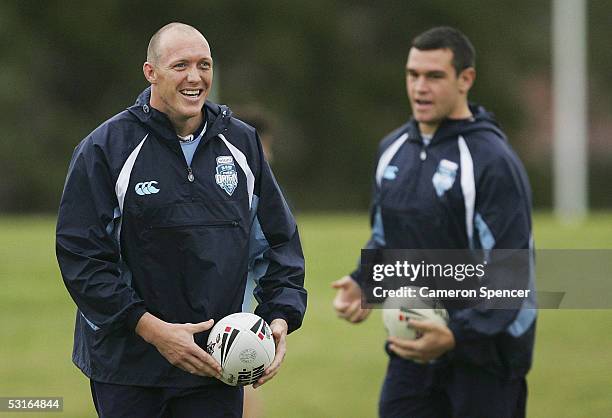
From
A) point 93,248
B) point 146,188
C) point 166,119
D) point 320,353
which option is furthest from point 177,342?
point 320,353

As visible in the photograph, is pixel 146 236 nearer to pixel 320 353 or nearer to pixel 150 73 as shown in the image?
pixel 150 73

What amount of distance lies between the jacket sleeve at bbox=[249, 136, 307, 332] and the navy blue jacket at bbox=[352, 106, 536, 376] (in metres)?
1.06

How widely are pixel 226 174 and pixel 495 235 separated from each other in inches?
61.5

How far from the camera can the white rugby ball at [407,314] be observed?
6.13m

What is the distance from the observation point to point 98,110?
128 ft

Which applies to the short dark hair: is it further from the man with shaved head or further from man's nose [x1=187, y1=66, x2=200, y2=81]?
man's nose [x1=187, y1=66, x2=200, y2=81]

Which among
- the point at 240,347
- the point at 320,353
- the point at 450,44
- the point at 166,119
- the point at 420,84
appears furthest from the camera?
the point at 320,353

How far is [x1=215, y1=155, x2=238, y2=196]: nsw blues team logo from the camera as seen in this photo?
512 centimetres

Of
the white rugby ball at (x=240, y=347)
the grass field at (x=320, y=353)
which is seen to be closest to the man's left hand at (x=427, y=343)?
the white rugby ball at (x=240, y=347)

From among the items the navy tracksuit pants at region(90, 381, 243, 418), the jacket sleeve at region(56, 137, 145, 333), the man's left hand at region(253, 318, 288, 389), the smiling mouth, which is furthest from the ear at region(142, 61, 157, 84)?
the navy tracksuit pants at region(90, 381, 243, 418)

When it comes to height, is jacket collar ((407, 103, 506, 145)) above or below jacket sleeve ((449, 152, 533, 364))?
above

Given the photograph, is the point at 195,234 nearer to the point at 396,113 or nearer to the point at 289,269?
the point at 289,269

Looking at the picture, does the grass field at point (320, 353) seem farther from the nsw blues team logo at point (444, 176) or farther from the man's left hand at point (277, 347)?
the man's left hand at point (277, 347)

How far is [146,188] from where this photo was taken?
4.99m
